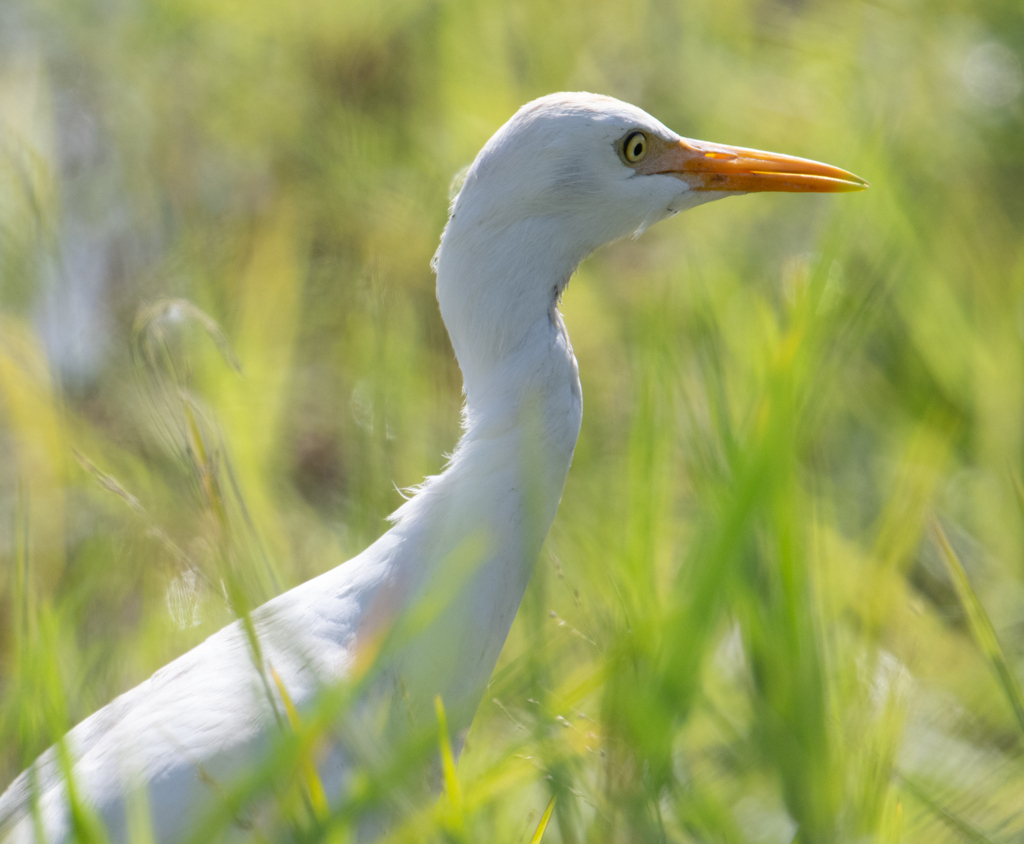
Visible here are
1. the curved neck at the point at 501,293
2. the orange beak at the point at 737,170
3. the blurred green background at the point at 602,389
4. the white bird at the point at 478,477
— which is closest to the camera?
the blurred green background at the point at 602,389

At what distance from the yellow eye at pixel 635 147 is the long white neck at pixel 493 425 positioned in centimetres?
16

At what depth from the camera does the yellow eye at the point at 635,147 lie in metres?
1.21

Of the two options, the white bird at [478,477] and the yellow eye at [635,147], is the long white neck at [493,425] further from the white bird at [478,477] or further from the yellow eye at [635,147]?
the yellow eye at [635,147]

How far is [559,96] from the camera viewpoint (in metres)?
1.16

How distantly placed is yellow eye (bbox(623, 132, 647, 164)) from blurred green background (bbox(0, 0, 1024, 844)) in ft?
0.67

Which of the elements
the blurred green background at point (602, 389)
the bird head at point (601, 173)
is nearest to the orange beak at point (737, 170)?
the bird head at point (601, 173)

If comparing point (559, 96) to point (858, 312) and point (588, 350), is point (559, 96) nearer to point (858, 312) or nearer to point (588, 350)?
point (858, 312)

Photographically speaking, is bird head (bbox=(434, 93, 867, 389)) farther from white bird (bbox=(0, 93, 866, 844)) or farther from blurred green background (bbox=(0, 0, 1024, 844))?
blurred green background (bbox=(0, 0, 1024, 844))

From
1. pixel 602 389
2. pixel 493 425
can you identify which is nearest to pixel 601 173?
pixel 493 425

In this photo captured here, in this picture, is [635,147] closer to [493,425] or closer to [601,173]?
[601,173]

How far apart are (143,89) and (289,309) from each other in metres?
0.94

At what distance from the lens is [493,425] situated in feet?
3.69

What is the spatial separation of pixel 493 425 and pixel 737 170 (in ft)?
1.58

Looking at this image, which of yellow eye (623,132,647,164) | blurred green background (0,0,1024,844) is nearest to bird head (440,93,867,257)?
yellow eye (623,132,647,164)
